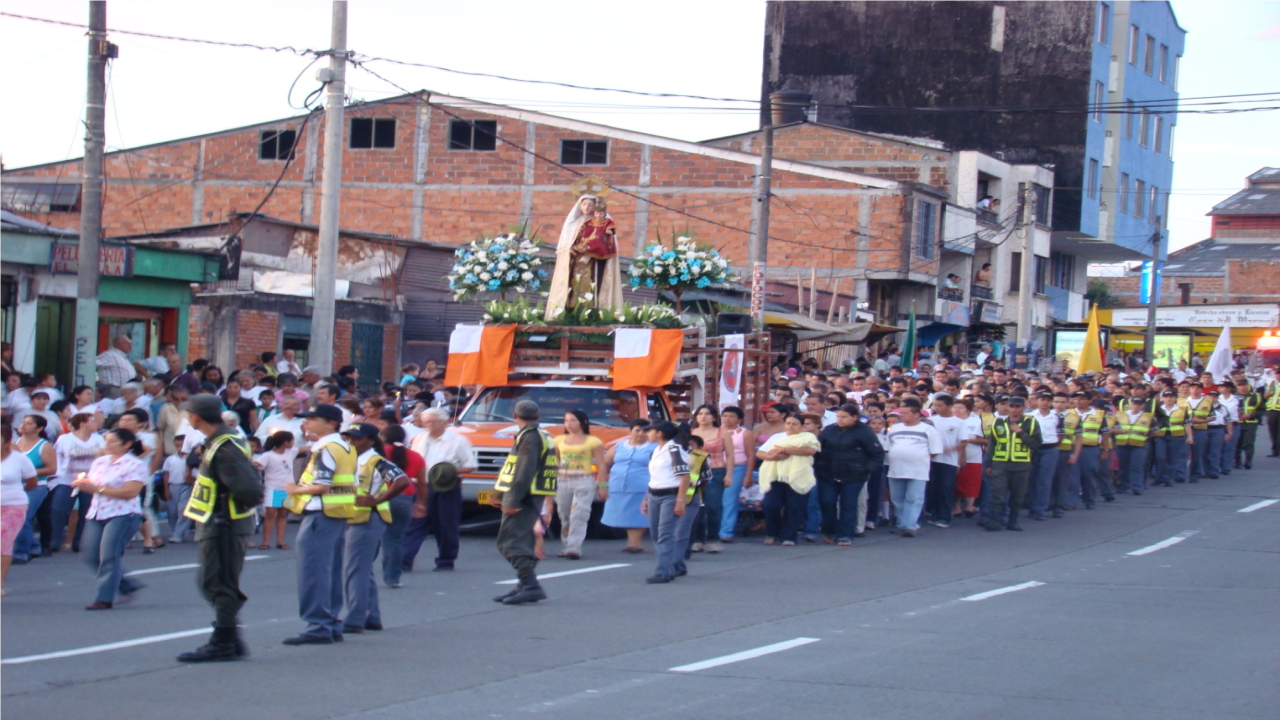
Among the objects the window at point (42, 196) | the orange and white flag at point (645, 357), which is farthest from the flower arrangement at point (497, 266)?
Answer: the window at point (42, 196)

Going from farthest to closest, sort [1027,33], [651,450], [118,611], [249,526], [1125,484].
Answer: [1027,33], [1125,484], [651,450], [118,611], [249,526]

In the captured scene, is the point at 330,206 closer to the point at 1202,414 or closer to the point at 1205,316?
the point at 1202,414

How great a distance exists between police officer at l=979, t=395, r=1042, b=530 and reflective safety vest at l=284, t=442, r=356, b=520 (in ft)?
34.4

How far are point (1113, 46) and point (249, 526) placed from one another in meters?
53.1

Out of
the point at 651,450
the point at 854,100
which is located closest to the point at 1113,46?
the point at 854,100

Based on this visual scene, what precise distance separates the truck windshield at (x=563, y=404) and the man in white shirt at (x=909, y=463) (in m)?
3.25

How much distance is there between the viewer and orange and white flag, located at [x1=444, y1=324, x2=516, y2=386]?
51.4 ft

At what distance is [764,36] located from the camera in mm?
55719

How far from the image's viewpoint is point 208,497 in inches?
330

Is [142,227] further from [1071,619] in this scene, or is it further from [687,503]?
[1071,619]

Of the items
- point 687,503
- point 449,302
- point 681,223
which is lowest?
point 687,503

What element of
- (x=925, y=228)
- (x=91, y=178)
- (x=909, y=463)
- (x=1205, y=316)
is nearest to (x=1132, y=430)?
(x=909, y=463)

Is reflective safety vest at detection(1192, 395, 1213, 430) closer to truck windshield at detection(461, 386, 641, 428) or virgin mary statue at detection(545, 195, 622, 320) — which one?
virgin mary statue at detection(545, 195, 622, 320)

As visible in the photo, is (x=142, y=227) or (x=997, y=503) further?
(x=142, y=227)
